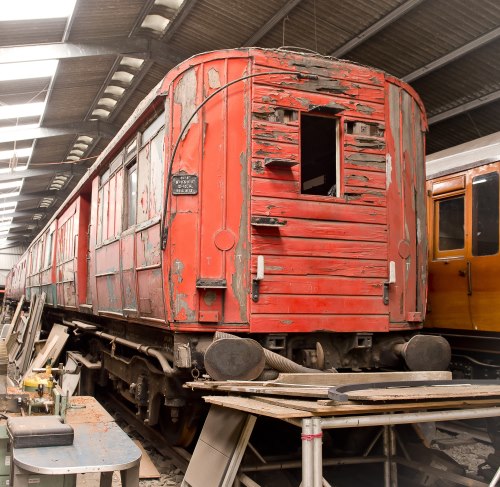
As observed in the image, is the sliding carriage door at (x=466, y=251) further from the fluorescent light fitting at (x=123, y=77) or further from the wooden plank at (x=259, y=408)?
the fluorescent light fitting at (x=123, y=77)

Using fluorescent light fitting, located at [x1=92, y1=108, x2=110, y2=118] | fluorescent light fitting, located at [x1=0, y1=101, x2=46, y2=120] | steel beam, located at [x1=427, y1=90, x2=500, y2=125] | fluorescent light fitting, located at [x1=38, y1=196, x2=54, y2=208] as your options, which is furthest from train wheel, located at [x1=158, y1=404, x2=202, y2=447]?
fluorescent light fitting, located at [x1=38, y1=196, x2=54, y2=208]

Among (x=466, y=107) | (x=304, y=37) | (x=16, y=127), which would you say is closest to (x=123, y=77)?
(x=16, y=127)

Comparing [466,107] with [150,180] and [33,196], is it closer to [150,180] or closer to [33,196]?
[150,180]

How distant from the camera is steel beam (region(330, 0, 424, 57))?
8.52 metres

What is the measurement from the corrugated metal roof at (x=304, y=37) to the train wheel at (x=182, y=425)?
628cm

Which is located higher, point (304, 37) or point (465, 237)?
point (304, 37)

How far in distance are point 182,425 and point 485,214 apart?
4.23 m

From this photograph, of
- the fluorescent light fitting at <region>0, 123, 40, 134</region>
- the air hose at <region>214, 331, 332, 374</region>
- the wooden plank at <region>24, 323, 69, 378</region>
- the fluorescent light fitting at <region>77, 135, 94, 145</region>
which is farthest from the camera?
the fluorescent light fitting at <region>77, 135, 94, 145</region>

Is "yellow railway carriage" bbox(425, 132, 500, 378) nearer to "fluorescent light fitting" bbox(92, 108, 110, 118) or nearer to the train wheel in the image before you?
the train wheel

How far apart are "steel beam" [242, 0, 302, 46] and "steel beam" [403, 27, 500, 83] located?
265 cm

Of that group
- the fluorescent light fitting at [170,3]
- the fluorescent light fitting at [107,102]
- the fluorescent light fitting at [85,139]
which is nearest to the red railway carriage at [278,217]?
the fluorescent light fitting at [170,3]

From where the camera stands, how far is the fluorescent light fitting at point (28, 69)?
427 inches

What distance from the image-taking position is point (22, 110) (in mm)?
13508

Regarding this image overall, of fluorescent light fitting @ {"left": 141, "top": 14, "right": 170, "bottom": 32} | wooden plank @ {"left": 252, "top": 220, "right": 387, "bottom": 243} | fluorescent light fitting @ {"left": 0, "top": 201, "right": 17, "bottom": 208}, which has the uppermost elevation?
fluorescent light fitting @ {"left": 141, "top": 14, "right": 170, "bottom": 32}
